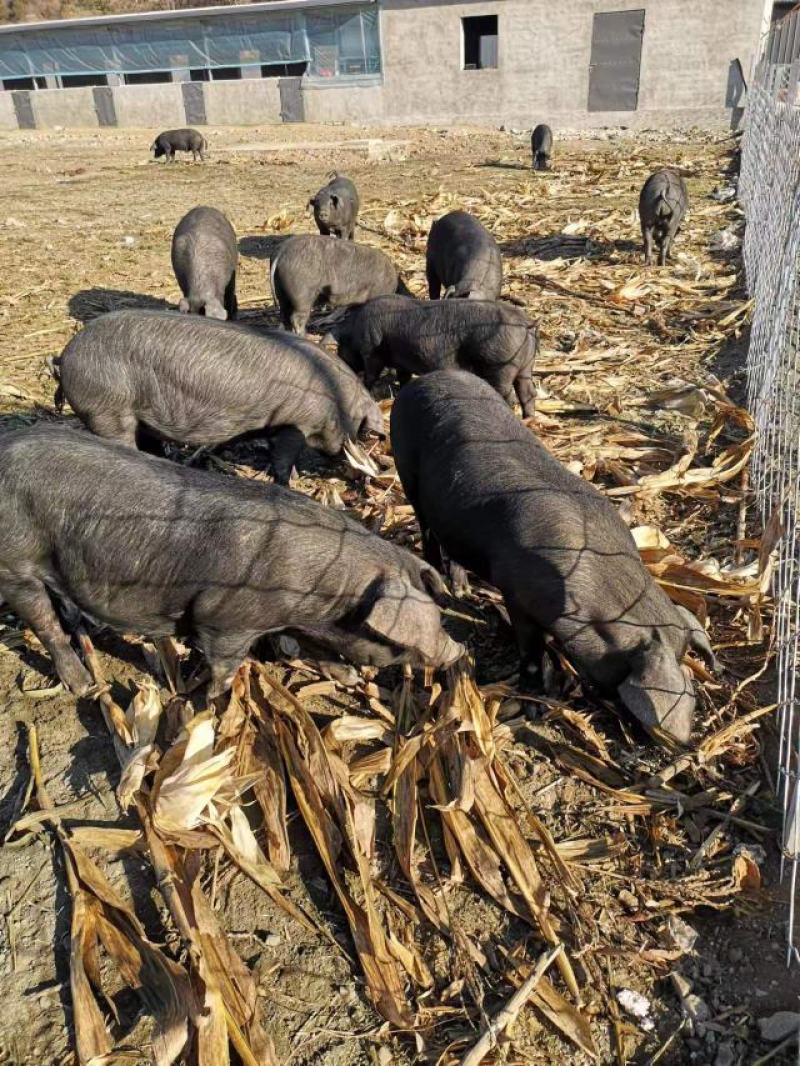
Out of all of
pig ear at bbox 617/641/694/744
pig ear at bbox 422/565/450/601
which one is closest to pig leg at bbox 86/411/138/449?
pig ear at bbox 422/565/450/601

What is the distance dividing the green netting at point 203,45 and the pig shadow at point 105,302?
27.2 metres

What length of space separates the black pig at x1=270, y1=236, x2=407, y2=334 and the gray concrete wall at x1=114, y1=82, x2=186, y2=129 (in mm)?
32056

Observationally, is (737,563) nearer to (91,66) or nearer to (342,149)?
(342,149)

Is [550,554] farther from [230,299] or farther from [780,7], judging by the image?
[780,7]

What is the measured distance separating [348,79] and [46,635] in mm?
34947

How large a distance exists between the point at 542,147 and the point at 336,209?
9.72m

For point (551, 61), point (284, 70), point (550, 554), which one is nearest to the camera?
point (550, 554)

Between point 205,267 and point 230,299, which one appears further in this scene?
point 230,299

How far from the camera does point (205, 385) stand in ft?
19.9

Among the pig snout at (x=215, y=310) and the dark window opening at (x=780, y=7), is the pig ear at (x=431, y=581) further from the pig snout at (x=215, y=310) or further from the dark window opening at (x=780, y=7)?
the dark window opening at (x=780, y=7)

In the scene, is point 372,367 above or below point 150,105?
below

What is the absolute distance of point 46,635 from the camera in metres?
4.40

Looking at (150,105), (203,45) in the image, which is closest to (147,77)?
(150,105)

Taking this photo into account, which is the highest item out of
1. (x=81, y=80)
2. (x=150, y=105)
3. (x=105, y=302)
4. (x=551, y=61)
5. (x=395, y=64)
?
(x=81, y=80)
